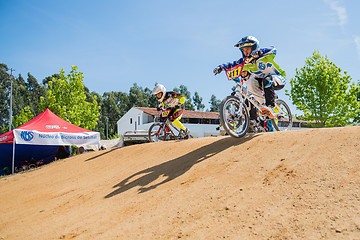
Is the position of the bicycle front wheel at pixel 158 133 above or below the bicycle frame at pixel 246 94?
below

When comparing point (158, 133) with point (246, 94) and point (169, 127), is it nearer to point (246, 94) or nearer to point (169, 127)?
point (169, 127)

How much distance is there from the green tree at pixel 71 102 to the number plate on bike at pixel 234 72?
72.0 feet

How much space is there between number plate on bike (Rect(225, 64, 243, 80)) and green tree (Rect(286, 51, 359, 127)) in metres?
20.7

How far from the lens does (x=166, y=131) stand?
33.2 feet

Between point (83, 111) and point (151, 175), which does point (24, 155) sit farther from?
point (151, 175)

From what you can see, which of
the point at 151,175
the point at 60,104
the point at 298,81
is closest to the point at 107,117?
the point at 60,104

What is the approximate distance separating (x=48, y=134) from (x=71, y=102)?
1418 centimetres

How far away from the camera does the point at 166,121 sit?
9953mm

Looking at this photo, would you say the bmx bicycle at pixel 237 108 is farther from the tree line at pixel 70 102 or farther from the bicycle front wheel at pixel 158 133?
the tree line at pixel 70 102

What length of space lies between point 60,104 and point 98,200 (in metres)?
24.0

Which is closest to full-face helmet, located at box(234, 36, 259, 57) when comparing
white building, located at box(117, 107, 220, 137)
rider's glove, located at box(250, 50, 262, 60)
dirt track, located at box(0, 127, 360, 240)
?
rider's glove, located at box(250, 50, 262, 60)

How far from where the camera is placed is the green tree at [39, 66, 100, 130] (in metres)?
25.2

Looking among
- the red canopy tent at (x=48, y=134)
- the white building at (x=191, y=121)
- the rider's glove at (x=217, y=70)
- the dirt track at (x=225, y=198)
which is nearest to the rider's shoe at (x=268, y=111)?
the dirt track at (x=225, y=198)

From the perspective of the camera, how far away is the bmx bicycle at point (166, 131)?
32.9 feet
